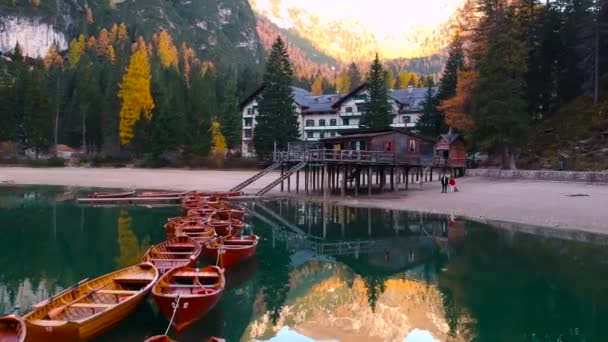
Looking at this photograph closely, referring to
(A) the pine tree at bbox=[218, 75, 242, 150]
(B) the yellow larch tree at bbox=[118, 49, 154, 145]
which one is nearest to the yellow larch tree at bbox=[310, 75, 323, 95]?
(A) the pine tree at bbox=[218, 75, 242, 150]

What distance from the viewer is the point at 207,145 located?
77125 mm

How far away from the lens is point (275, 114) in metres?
71.8

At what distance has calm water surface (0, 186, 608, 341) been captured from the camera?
1431cm

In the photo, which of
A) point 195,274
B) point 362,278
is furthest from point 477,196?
point 195,274

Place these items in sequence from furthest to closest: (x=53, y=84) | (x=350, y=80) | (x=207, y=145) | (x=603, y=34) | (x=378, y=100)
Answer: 1. (x=350, y=80)
2. (x=53, y=84)
3. (x=207, y=145)
4. (x=378, y=100)
5. (x=603, y=34)

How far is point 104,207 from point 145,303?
89.7 ft

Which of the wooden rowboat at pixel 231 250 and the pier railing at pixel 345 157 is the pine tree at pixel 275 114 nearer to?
the pier railing at pixel 345 157

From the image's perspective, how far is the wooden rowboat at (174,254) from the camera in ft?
57.6

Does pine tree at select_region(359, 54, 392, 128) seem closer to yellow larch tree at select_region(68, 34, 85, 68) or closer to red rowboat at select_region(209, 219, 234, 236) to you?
red rowboat at select_region(209, 219, 234, 236)

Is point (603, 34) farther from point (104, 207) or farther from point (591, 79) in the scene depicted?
point (104, 207)

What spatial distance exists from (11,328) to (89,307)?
7.91ft

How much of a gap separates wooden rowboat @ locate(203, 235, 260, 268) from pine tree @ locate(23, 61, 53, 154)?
235ft

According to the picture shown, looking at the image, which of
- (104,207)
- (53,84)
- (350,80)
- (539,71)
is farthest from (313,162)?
(350,80)

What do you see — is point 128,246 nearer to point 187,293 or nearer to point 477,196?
point 187,293
